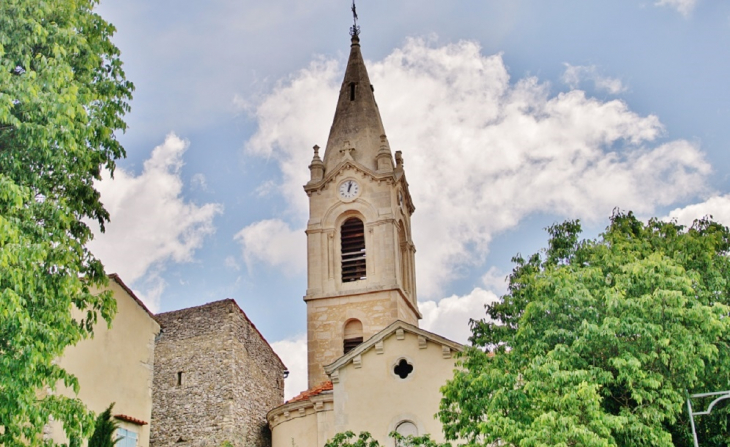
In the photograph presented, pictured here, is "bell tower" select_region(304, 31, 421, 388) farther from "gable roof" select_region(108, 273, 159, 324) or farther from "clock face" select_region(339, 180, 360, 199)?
"gable roof" select_region(108, 273, 159, 324)

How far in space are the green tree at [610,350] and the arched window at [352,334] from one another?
14.0 meters

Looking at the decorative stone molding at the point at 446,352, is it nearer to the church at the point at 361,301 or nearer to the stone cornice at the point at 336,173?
the church at the point at 361,301

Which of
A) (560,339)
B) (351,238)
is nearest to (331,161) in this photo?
(351,238)

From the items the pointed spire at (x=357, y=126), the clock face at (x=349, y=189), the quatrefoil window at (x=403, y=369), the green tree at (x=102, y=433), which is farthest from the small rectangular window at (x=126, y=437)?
the pointed spire at (x=357, y=126)

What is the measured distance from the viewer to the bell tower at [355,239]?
104 ft

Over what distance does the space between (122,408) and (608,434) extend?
12.1 metres

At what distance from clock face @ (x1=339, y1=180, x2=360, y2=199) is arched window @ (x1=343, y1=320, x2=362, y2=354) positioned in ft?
19.6

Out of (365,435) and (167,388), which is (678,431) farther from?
(167,388)

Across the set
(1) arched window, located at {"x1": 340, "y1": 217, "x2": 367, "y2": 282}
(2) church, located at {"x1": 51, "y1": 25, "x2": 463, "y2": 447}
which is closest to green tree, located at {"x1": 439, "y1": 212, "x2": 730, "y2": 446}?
(2) church, located at {"x1": 51, "y1": 25, "x2": 463, "y2": 447}

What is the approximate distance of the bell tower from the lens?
104 ft

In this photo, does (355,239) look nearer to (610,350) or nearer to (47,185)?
(610,350)

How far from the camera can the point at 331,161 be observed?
35.5 m

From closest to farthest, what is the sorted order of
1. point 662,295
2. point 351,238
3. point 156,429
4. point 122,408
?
1. point 662,295
2. point 122,408
3. point 156,429
4. point 351,238

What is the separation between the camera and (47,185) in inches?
512
